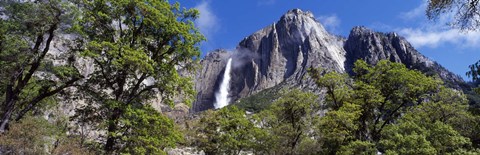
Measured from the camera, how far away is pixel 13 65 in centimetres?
1781

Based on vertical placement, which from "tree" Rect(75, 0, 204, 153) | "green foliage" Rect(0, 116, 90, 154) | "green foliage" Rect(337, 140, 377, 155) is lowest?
"green foliage" Rect(0, 116, 90, 154)

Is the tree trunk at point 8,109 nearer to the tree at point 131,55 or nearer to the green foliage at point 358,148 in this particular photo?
Result: the tree at point 131,55

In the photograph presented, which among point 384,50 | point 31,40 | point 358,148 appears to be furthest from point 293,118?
point 384,50

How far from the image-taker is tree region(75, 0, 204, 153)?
15.6m

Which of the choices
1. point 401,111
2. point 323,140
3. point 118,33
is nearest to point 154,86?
point 118,33

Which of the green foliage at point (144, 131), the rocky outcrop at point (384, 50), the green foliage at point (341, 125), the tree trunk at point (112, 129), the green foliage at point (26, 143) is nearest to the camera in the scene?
the green foliage at point (26, 143)

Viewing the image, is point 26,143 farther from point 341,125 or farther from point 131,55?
point 341,125

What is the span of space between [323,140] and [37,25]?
67.5 ft

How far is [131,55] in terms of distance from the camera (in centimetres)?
1515

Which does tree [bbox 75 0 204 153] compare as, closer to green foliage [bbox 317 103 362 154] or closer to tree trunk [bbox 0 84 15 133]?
tree trunk [bbox 0 84 15 133]

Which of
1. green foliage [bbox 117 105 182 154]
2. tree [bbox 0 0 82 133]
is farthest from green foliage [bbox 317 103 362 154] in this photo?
tree [bbox 0 0 82 133]

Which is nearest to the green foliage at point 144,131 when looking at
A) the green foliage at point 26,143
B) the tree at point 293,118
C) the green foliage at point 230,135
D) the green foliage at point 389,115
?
the green foliage at point 26,143

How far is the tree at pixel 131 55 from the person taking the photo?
15.6 meters

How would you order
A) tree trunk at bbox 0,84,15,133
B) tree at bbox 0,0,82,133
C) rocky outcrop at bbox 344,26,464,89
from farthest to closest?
1. rocky outcrop at bbox 344,26,464,89
2. tree at bbox 0,0,82,133
3. tree trunk at bbox 0,84,15,133
